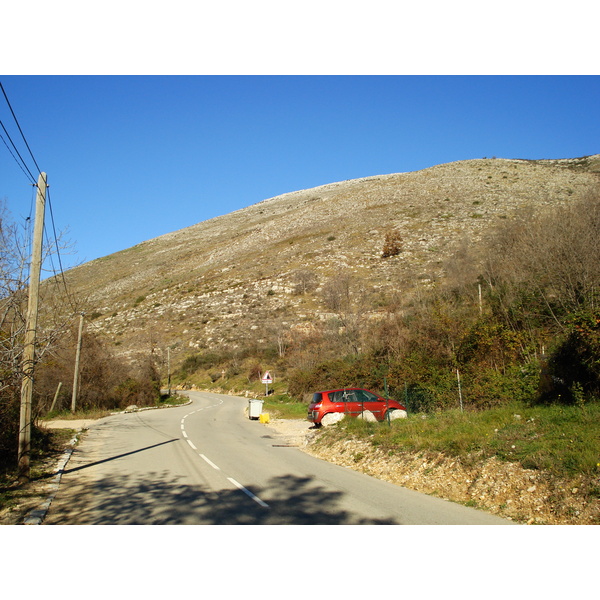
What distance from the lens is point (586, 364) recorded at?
9.09 metres

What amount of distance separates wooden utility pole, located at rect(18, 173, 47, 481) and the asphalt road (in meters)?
1.06

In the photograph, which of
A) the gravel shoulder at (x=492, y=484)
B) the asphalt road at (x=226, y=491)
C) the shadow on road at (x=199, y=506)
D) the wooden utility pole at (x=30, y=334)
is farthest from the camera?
the wooden utility pole at (x=30, y=334)

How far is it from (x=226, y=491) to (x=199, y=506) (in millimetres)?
1156

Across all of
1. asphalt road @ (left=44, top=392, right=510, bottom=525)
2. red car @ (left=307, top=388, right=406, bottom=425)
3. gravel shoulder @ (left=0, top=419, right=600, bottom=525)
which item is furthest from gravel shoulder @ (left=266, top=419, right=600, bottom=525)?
red car @ (left=307, top=388, right=406, bottom=425)

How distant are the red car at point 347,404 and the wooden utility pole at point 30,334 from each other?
992cm

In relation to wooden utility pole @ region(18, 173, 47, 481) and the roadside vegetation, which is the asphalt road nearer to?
wooden utility pole @ region(18, 173, 47, 481)

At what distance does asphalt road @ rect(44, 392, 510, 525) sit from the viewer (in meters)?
6.62

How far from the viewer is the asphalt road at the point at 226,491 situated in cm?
662

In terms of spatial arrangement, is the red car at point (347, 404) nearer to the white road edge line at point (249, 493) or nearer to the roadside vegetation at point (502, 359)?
the roadside vegetation at point (502, 359)

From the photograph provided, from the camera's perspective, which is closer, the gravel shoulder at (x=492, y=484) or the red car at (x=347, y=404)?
the gravel shoulder at (x=492, y=484)

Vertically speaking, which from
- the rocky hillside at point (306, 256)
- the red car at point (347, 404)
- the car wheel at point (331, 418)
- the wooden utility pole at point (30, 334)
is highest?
the rocky hillside at point (306, 256)

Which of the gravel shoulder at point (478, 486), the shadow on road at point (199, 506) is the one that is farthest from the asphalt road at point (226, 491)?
the gravel shoulder at point (478, 486)

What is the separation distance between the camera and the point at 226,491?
8.27m
